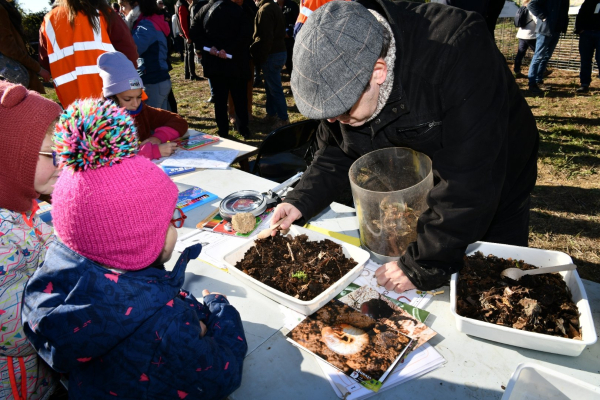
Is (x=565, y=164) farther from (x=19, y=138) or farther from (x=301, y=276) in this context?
(x=19, y=138)

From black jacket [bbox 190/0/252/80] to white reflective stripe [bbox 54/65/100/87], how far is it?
5.99 feet

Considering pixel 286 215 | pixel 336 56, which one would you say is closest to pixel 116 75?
pixel 286 215

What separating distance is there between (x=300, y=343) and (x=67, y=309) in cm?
69

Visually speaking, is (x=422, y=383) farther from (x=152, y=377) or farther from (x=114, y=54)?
(x=114, y=54)

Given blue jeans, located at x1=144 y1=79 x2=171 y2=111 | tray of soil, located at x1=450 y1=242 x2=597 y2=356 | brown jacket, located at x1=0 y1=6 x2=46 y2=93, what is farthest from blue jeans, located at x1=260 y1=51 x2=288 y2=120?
tray of soil, located at x1=450 y1=242 x2=597 y2=356

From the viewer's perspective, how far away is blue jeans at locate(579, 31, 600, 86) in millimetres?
5938

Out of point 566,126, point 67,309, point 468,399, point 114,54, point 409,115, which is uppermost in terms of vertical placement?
point 114,54

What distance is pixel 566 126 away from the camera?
207 inches

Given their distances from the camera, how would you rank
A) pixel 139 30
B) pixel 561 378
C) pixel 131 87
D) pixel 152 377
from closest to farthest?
pixel 561 378
pixel 152 377
pixel 131 87
pixel 139 30

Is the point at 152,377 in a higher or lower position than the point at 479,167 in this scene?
lower

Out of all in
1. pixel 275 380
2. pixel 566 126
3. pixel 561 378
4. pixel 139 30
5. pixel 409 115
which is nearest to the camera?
pixel 561 378

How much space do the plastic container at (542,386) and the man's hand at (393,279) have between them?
0.46m

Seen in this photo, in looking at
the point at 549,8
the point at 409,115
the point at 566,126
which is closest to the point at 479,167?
the point at 409,115

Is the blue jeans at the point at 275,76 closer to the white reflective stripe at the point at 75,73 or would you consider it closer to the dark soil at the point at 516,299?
the white reflective stripe at the point at 75,73
